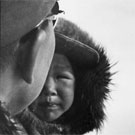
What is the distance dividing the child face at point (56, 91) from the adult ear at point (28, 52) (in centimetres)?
69

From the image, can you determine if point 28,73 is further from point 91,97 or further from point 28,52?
point 91,97

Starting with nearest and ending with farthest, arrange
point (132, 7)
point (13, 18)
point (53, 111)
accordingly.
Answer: point (13, 18)
point (53, 111)
point (132, 7)

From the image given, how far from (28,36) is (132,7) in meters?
0.97

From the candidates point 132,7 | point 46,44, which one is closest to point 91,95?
point 132,7

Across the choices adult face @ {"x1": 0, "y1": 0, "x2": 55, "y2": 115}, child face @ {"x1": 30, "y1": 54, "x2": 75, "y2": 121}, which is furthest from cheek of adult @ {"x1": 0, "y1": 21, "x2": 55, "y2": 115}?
child face @ {"x1": 30, "y1": 54, "x2": 75, "y2": 121}

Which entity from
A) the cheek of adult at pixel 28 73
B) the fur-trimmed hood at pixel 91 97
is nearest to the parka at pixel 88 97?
the fur-trimmed hood at pixel 91 97

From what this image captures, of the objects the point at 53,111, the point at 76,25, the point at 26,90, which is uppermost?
the point at 76,25

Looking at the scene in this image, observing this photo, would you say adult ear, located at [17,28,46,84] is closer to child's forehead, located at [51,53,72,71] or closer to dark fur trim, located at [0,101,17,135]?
dark fur trim, located at [0,101,17,135]

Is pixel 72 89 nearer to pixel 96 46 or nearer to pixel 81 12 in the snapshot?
pixel 96 46

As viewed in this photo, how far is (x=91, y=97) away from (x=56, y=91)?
0.45 feet

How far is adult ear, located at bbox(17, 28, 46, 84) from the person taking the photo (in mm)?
514

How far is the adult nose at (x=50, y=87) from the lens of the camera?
1225 mm

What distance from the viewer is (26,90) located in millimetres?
550

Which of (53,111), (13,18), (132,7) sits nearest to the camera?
(13,18)
